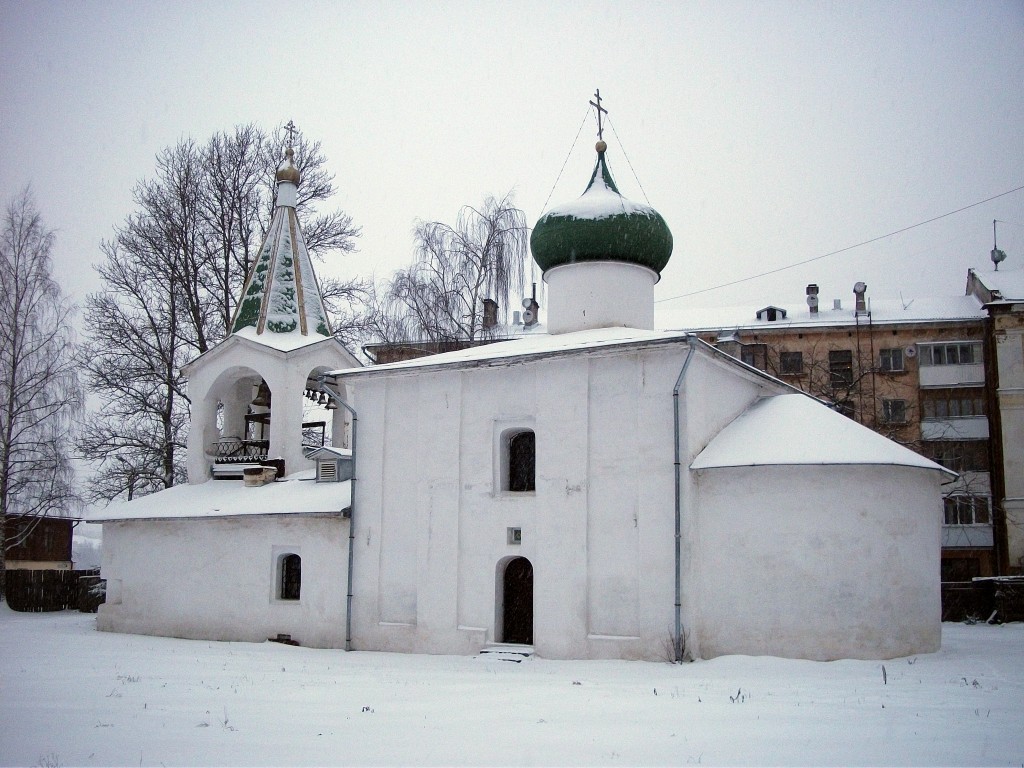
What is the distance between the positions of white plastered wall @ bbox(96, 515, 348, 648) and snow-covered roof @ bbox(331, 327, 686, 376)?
296 centimetres

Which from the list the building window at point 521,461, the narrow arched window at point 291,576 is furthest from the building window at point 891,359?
the narrow arched window at point 291,576

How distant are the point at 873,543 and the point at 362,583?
7.62 m

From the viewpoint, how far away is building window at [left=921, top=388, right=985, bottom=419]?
2833 cm

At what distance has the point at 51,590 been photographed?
21.9 m

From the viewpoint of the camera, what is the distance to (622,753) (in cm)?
598

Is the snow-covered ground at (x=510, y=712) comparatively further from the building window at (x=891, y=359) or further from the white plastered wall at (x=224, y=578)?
the building window at (x=891, y=359)

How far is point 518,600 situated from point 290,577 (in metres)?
4.50

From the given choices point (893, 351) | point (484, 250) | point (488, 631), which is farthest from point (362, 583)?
point (893, 351)

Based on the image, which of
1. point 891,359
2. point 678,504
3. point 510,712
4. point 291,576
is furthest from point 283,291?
point 891,359

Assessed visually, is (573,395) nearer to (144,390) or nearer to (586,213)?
(586,213)

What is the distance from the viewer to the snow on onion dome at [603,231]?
1541cm

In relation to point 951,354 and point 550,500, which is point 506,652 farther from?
point 951,354

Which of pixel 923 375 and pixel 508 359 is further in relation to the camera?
pixel 923 375

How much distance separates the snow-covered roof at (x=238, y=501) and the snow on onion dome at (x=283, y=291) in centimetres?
293
